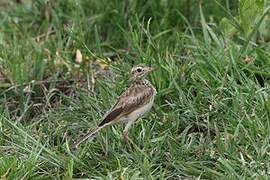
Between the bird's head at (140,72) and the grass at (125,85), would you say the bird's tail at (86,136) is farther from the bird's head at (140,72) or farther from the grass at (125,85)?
the bird's head at (140,72)

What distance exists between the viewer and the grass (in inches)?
246

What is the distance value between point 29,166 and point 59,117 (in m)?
1.10

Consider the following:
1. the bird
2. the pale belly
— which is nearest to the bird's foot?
the bird

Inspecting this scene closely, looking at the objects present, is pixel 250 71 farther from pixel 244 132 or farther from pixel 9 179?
pixel 9 179

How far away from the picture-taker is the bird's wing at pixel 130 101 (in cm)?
634

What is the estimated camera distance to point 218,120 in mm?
6695

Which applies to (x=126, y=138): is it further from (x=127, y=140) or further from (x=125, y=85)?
(x=125, y=85)

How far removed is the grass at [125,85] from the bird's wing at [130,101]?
239 mm

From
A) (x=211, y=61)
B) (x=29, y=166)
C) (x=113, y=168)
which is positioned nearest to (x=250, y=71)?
(x=211, y=61)

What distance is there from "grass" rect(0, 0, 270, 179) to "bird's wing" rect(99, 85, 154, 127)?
239 millimetres

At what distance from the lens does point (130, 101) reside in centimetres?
648

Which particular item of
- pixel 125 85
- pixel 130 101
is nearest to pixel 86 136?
pixel 130 101

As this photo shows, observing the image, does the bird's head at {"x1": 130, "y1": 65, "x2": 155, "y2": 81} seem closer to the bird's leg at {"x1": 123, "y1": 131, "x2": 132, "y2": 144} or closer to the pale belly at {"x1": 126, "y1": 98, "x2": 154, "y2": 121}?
the pale belly at {"x1": 126, "y1": 98, "x2": 154, "y2": 121}

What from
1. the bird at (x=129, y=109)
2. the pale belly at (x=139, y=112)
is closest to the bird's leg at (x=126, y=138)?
the bird at (x=129, y=109)
